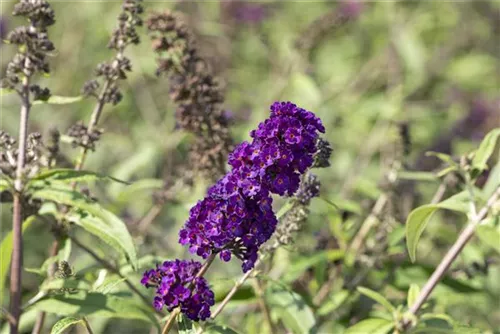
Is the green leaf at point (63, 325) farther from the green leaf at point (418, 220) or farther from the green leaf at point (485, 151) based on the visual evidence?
the green leaf at point (485, 151)

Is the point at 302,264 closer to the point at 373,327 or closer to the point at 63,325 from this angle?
the point at 373,327

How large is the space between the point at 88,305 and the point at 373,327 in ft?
3.83

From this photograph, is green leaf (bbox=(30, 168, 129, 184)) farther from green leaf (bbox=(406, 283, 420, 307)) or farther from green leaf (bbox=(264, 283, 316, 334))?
green leaf (bbox=(406, 283, 420, 307))

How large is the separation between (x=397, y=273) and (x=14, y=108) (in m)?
3.81

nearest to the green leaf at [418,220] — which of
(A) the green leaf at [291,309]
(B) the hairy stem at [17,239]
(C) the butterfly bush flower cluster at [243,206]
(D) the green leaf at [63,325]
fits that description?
(A) the green leaf at [291,309]

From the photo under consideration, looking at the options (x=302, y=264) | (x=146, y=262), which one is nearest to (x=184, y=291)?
(x=146, y=262)

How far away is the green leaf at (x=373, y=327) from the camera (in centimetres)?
271

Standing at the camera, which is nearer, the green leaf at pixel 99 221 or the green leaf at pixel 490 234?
the green leaf at pixel 99 221

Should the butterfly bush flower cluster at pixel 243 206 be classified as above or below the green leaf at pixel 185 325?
above

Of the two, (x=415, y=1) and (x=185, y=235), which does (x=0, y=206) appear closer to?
(x=185, y=235)

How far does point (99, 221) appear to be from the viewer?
2516mm

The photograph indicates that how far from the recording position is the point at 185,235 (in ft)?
6.86

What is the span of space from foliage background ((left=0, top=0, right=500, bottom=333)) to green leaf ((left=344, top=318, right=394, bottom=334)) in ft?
1.66

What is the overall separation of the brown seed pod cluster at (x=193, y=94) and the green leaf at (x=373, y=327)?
2.85 ft
